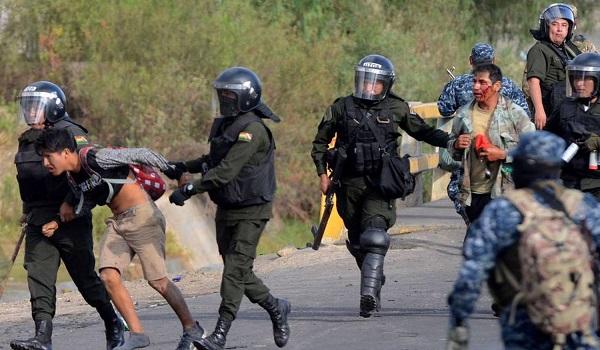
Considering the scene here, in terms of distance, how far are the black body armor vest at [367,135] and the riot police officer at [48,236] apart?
73.9 inches

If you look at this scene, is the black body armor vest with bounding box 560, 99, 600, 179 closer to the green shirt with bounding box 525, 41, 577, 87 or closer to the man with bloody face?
the man with bloody face

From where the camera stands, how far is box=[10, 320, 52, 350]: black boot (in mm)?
9398

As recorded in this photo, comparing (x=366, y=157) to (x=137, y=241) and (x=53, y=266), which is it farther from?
(x=53, y=266)

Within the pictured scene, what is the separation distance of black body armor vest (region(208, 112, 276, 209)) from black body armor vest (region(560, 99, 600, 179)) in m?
1.88

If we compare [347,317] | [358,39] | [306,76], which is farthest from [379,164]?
[358,39]

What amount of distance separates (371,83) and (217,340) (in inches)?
89.3

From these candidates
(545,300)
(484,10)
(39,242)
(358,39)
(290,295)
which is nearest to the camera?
(545,300)

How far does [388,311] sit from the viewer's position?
10992 millimetres

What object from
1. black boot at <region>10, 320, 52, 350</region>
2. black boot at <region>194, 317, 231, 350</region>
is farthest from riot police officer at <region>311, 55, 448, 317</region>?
black boot at <region>10, 320, 52, 350</region>

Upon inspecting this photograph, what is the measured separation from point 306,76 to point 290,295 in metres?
15.4

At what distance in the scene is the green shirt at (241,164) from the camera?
8.94m

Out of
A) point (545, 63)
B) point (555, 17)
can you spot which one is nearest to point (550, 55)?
point (545, 63)

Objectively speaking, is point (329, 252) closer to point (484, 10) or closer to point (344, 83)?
point (344, 83)

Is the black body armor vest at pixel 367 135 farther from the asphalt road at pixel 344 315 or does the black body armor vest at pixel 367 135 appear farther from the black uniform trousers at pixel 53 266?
the black uniform trousers at pixel 53 266
